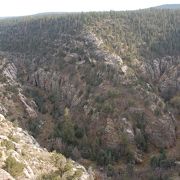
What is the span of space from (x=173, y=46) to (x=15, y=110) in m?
70.1

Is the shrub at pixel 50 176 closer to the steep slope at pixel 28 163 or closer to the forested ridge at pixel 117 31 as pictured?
the steep slope at pixel 28 163

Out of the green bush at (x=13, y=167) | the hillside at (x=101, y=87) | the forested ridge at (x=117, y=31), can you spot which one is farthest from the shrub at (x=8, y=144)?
the forested ridge at (x=117, y=31)

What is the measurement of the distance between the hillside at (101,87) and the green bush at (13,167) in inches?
1998

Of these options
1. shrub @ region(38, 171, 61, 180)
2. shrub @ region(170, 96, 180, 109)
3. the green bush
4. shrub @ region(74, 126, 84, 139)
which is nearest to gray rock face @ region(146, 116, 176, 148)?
shrub @ region(170, 96, 180, 109)

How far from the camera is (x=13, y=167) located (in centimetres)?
3619

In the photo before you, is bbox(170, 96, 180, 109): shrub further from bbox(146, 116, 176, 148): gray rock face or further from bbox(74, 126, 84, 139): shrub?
bbox(74, 126, 84, 139): shrub

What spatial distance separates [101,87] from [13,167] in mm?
88112

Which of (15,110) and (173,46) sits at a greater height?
(173,46)

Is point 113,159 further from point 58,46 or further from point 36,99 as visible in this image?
point 58,46

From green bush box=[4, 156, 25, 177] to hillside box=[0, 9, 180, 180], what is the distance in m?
50.7

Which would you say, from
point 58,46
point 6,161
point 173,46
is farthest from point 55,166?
point 173,46

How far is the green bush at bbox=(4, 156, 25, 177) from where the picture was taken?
35900mm

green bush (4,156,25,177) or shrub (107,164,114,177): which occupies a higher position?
green bush (4,156,25,177)

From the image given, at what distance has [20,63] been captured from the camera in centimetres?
15038
